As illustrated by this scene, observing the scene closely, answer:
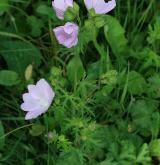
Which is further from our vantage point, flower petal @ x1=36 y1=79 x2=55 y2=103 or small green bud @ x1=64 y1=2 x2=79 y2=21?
flower petal @ x1=36 y1=79 x2=55 y2=103

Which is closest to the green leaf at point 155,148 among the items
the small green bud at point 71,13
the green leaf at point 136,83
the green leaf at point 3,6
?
the green leaf at point 136,83

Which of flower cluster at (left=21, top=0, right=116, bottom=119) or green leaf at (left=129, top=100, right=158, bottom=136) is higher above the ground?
flower cluster at (left=21, top=0, right=116, bottom=119)

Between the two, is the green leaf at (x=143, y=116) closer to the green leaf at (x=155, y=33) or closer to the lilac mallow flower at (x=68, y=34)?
the green leaf at (x=155, y=33)

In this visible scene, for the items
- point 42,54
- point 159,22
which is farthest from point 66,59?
point 159,22

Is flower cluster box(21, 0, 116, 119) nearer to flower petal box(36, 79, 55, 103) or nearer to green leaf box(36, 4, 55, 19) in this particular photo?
flower petal box(36, 79, 55, 103)

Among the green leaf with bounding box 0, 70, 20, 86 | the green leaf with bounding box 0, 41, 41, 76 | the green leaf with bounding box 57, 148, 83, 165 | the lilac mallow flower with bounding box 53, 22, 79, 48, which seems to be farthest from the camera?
the green leaf with bounding box 0, 41, 41, 76

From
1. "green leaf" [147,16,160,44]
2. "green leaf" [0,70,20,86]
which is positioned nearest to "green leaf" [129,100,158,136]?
"green leaf" [147,16,160,44]
